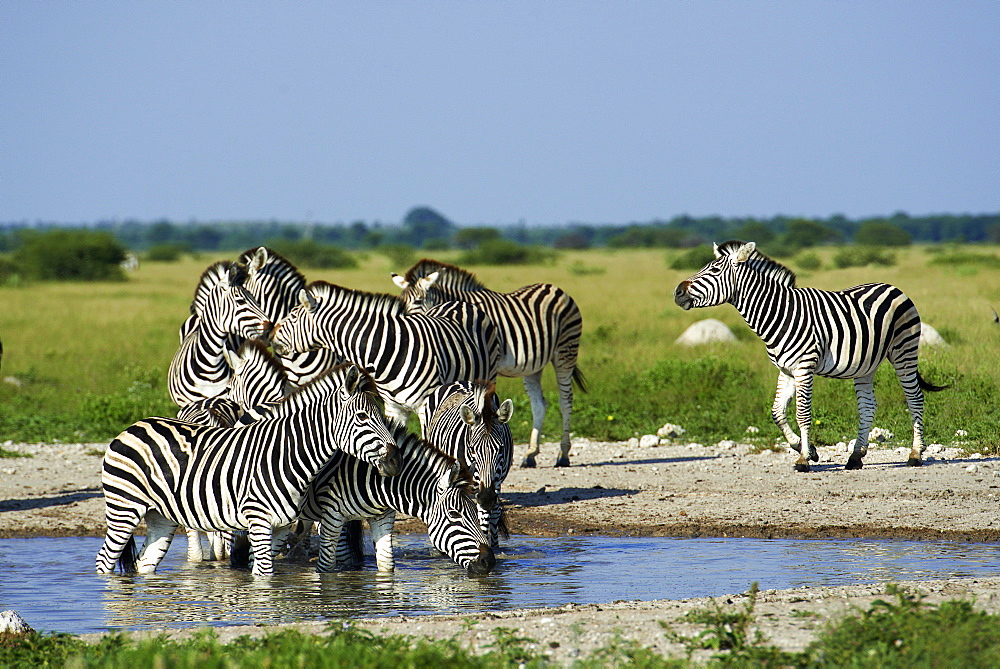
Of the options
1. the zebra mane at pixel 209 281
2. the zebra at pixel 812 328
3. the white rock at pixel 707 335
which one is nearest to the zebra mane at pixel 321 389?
the zebra mane at pixel 209 281

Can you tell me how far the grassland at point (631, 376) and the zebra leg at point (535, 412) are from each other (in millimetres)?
1057

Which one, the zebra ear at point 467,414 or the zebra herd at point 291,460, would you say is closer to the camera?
the zebra herd at point 291,460

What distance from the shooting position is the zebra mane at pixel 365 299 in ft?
38.6

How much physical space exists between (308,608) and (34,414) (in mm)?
10401

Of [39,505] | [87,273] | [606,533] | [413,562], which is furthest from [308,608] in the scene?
[87,273]

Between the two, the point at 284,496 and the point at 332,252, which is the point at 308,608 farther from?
the point at 332,252

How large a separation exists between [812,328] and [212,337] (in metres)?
6.10

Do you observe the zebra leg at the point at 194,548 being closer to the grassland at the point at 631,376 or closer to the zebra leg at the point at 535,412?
the zebra leg at the point at 535,412

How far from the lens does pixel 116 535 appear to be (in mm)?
8602

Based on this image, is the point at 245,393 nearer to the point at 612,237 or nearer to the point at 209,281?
the point at 209,281

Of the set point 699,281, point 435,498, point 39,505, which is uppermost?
point 699,281

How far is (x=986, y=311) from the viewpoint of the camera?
77.3 feet

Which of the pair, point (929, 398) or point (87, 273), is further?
point (87, 273)

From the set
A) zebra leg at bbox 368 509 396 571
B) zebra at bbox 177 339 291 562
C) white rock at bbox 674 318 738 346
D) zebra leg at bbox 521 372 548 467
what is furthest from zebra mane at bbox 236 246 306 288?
white rock at bbox 674 318 738 346
